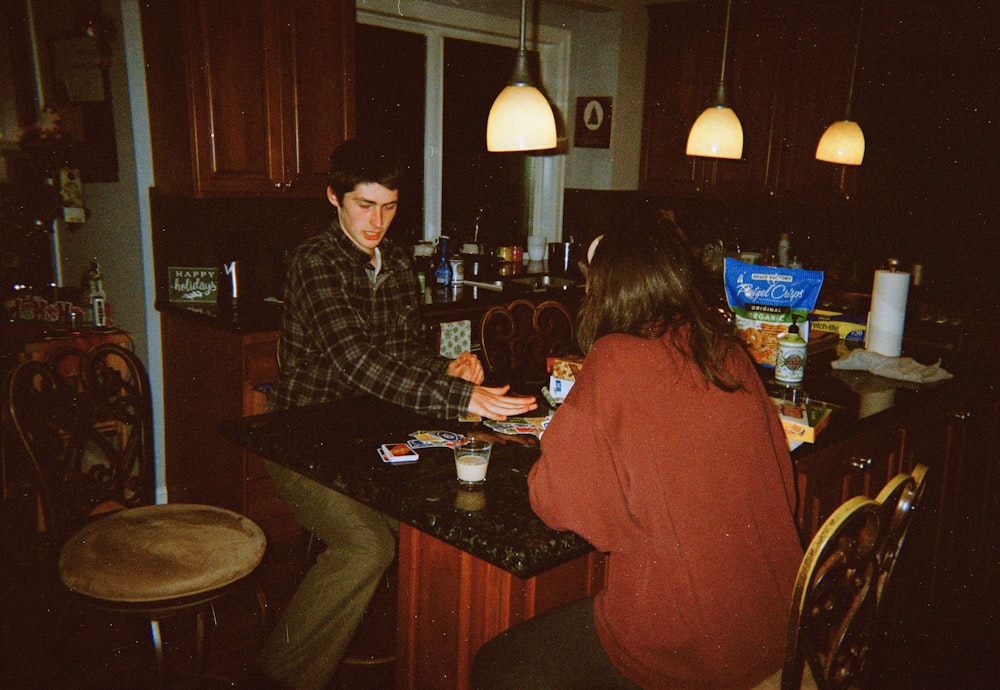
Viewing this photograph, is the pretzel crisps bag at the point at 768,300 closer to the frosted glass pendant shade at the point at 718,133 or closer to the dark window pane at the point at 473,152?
the frosted glass pendant shade at the point at 718,133

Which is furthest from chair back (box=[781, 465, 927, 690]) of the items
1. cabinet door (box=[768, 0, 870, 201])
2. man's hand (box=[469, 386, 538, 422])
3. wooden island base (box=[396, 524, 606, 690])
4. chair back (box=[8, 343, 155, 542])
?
cabinet door (box=[768, 0, 870, 201])

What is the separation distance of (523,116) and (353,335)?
32.8 inches

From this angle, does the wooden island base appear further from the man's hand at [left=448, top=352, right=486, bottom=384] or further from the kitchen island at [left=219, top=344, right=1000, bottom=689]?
the man's hand at [left=448, top=352, right=486, bottom=384]

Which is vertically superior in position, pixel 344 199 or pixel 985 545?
pixel 344 199

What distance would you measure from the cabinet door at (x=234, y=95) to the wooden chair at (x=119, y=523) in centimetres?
130

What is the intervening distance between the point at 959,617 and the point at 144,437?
2.80 metres

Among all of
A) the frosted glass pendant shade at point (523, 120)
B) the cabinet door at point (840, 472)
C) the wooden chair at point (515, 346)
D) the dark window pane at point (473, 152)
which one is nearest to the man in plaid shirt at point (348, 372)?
the wooden chair at point (515, 346)

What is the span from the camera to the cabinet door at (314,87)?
3.34 metres

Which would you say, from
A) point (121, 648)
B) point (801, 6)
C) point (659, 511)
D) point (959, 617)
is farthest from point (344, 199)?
point (801, 6)

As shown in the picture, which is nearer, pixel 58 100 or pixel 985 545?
pixel 985 545

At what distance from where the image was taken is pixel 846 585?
132 cm

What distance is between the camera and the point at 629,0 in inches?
196

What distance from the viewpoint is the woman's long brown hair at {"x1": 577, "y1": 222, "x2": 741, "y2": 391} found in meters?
1.33

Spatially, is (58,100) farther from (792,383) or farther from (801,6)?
(801,6)
